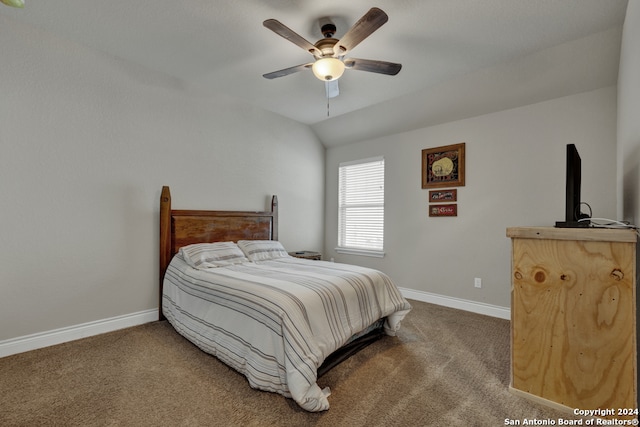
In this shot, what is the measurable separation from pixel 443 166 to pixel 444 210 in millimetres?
566

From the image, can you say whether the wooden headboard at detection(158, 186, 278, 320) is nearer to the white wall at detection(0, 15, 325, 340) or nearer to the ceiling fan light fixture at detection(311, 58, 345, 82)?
the white wall at detection(0, 15, 325, 340)

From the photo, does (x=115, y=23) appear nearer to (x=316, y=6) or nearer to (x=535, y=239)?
(x=316, y=6)

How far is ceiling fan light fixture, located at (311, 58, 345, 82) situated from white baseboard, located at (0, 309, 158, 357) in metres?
2.95

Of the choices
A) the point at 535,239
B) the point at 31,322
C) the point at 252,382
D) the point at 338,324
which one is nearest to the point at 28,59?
the point at 31,322

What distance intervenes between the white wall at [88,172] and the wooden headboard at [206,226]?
112 mm

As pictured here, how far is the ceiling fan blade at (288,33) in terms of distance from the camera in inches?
77.2

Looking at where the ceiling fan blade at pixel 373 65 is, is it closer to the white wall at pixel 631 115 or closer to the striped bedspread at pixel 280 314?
the white wall at pixel 631 115

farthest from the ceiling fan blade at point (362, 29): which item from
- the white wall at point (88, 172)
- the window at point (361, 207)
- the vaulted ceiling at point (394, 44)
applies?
the window at point (361, 207)

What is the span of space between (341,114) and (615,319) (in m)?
3.73

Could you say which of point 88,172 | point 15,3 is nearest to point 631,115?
point 15,3

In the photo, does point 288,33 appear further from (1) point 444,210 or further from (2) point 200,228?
(1) point 444,210

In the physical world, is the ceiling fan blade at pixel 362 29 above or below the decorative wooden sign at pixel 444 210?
above

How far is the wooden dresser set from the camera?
1.60 m

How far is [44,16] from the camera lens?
95.5 inches
